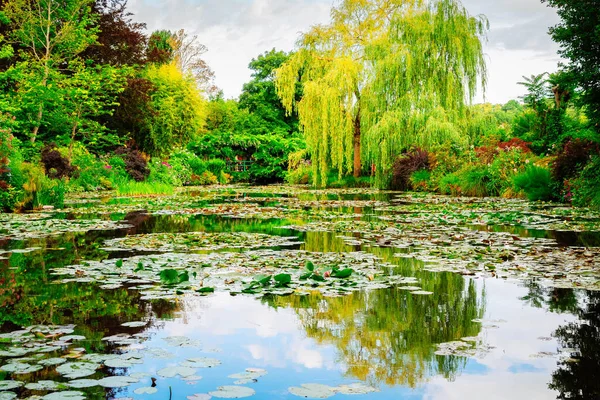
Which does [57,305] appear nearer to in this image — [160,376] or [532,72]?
[160,376]

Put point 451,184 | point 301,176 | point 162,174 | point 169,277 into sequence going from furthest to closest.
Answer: point 301,176 < point 162,174 < point 451,184 < point 169,277

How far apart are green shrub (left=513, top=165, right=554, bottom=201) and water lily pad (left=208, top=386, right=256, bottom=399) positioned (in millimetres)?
11963

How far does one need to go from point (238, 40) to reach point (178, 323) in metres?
31.0

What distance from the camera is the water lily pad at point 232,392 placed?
2062 millimetres

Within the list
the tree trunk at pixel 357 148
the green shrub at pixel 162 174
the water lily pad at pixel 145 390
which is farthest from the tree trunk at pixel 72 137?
the water lily pad at pixel 145 390

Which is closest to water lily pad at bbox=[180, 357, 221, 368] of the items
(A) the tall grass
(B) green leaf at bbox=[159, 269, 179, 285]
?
(B) green leaf at bbox=[159, 269, 179, 285]

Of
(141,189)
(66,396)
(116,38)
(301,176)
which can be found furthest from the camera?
(301,176)

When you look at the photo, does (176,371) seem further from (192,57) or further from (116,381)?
(192,57)

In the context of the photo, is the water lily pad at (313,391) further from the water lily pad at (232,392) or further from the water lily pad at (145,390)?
the water lily pad at (145,390)

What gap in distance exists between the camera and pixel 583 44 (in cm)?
891

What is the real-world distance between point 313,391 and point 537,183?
12.0m

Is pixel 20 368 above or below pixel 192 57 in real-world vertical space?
below

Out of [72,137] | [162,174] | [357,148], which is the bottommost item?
[162,174]

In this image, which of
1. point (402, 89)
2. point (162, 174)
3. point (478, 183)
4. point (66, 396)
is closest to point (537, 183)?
point (478, 183)
